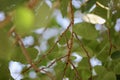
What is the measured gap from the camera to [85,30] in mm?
1149

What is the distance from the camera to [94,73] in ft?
4.08

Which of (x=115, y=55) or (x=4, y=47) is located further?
(x=115, y=55)

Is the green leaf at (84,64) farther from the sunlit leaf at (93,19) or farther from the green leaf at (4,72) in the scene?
the green leaf at (4,72)

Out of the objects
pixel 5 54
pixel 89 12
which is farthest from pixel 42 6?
pixel 89 12

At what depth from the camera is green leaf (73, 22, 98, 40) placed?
1126 mm

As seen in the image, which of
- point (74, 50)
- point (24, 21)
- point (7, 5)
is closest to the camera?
point (24, 21)

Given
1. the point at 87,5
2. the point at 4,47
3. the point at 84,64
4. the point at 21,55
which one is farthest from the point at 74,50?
the point at 4,47

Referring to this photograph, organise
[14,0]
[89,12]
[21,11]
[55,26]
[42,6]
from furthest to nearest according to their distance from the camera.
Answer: [55,26]
[89,12]
[14,0]
[42,6]
[21,11]

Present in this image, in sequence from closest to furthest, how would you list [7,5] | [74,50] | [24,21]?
1. [24,21]
2. [7,5]
3. [74,50]

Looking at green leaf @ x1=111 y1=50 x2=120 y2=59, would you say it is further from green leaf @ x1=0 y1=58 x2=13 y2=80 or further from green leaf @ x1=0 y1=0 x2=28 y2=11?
green leaf @ x1=0 y1=0 x2=28 y2=11

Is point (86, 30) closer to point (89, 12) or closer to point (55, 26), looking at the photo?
A: point (89, 12)

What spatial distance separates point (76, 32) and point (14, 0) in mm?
414

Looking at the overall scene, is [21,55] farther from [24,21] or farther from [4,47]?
[24,21]

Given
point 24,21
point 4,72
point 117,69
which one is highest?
point 4,72
